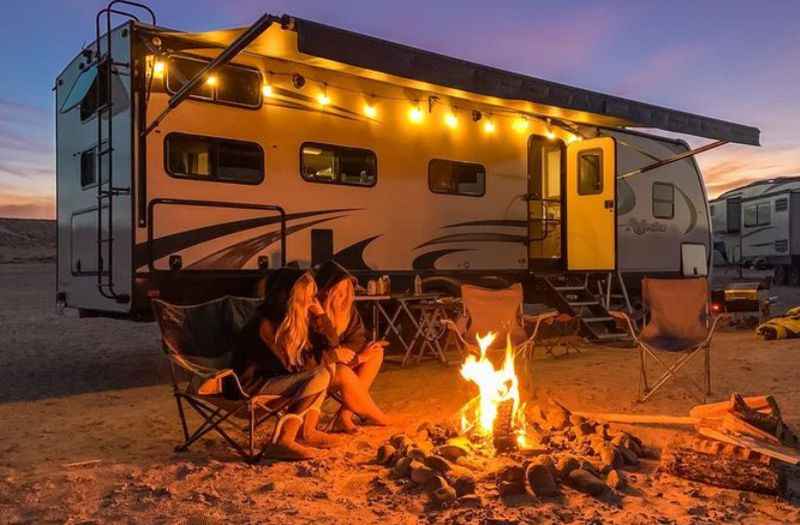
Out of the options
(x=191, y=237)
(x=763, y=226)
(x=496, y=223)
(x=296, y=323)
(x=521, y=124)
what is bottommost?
(x=296, y=323)

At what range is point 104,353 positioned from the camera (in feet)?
26.0

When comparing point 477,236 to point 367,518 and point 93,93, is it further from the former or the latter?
point 367,518

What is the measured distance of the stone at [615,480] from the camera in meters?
3.19

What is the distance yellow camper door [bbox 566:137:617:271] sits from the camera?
327 inches

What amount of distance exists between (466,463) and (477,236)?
437cm

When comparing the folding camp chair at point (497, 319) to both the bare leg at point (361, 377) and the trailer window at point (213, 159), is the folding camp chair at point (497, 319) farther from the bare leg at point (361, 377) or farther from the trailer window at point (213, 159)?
the trailer window at point (213, 159)

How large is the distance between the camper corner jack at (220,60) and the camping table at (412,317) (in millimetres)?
2287

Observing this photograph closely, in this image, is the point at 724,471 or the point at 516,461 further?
the point at 516,461

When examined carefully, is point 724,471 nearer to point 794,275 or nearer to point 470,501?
point 470,501

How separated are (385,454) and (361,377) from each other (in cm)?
76

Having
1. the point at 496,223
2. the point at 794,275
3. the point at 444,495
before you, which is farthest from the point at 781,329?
the point at 794,275

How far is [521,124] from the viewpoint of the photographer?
321 inches

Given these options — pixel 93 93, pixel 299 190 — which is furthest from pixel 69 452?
pixel 93 93

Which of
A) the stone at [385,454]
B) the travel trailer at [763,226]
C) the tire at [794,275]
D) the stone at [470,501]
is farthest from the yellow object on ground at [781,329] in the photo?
the tire at [794,275]
